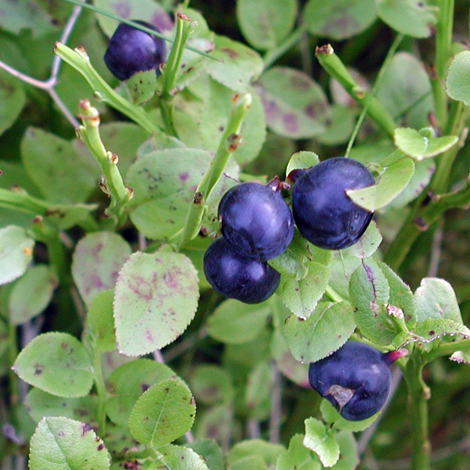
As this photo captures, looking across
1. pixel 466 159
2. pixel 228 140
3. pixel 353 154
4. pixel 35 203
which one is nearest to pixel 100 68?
pixel 35 203

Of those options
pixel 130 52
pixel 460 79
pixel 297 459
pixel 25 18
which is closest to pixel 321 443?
pixel 297 459

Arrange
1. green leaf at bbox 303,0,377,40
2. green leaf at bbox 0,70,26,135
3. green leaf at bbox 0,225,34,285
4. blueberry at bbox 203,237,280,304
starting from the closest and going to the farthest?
blueberry at bbox 203,237,280,304 < green leaf at bbox 0,225,34,285 < green leaf at bbox 0,70,26,135 < green leaf at bbox 303,0,377,40

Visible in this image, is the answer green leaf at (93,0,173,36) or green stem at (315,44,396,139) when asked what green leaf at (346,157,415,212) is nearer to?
green stem at (315,44,396,139)

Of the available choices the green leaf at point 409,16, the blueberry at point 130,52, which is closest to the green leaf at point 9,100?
the blueberry at point 130,52

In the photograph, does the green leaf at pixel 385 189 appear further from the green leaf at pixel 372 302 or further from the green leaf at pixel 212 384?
the green leaf at pixel 212 384

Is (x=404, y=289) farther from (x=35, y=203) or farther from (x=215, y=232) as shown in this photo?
(x=35, y=203)

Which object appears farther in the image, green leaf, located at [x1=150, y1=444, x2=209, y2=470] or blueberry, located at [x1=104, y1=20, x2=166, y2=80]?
blueberry, located at [x1=104, y1=20, x2=166, y2=80]

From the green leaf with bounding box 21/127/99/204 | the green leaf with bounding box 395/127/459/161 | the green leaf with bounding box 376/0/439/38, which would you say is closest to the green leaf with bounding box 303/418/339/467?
the green leaf with bounding box 395/127/459/161
